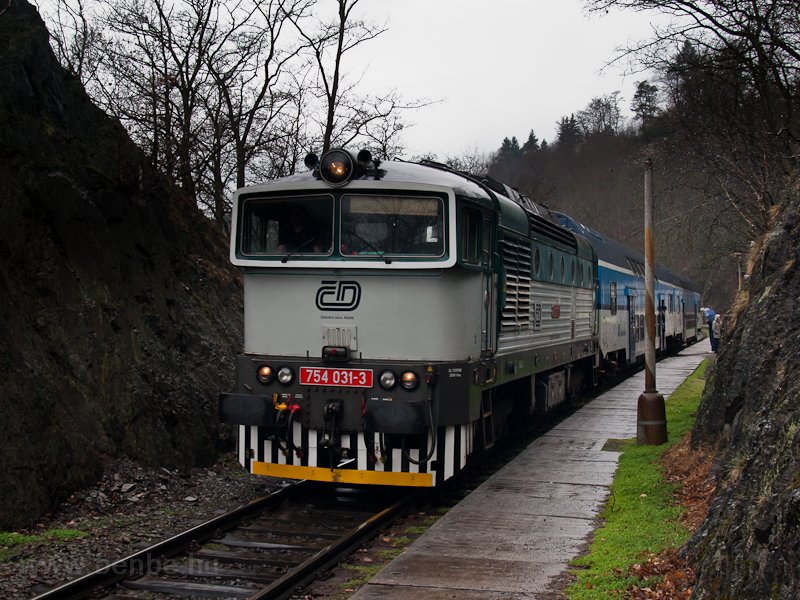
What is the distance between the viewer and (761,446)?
534 centimetres

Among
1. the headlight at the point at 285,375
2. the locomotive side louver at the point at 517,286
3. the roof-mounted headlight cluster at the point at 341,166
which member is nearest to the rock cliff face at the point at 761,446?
the locomotive side louver at the point at 517,286

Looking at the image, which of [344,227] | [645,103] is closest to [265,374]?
[344,227]

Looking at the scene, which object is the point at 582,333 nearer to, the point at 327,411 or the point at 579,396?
the point at 579,396

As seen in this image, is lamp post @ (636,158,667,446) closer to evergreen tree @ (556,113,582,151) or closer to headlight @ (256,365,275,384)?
headlight @ (256,365,275,384)

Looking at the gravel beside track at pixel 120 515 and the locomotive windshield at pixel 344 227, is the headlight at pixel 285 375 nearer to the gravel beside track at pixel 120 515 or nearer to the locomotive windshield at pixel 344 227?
the locomotive windshield at pixel 344 227

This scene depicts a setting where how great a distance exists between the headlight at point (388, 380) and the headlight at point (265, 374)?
1.14m

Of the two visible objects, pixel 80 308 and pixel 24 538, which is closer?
pixel 24 538

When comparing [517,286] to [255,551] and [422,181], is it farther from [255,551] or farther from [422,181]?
[255,551]

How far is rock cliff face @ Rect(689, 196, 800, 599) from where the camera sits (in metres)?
4.13

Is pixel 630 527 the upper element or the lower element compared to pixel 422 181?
lower

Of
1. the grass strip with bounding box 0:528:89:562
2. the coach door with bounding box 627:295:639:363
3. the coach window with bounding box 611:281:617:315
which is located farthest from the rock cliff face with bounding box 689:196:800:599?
the coach door with bounding box 627:295:639:363

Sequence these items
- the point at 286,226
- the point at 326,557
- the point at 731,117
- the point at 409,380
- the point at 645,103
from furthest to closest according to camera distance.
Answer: the point at 645,103
the point at 731,117
the point at 286,226
the point at 409,380
the point at 326,557

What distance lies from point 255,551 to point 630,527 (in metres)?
3.18

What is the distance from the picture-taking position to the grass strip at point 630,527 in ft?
19.5
